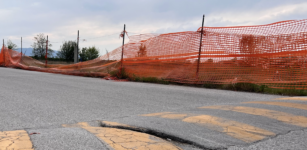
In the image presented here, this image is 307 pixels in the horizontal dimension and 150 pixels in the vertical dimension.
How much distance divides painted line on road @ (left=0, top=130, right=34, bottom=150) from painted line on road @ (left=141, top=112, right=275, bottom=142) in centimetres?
216

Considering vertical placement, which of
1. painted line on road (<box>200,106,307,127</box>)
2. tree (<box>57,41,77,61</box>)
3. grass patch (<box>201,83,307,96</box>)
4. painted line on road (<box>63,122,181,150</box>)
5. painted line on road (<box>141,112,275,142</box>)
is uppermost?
tree (<box>57,41,77,61</box>)

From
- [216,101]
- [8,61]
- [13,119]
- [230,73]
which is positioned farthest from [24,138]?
[8,61]

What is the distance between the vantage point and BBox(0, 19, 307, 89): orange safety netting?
7914 mm

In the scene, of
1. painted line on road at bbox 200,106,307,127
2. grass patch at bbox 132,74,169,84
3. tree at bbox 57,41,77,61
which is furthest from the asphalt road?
tree at bbox 57,41,77,61

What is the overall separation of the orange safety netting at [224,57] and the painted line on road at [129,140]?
20.0 ft

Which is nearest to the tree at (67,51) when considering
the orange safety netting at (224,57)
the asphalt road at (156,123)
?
the orange safety netting at (224,57)

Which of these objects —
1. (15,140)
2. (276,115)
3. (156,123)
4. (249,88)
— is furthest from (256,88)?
(15,140)

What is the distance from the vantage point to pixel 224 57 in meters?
9.22

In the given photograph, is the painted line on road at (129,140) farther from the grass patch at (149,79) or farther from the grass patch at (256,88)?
the grass patch at (149,79)

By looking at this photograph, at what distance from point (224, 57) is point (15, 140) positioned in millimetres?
7687

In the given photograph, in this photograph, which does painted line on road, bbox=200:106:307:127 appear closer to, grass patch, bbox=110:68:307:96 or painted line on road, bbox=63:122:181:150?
painted line on road, bbox=63:122:181:150

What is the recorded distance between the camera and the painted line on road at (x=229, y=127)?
3371 millimetres

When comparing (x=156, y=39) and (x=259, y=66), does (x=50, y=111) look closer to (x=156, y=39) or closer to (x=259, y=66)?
(x=259, y=66)

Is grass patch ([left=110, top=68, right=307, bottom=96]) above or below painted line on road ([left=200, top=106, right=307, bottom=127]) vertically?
above
